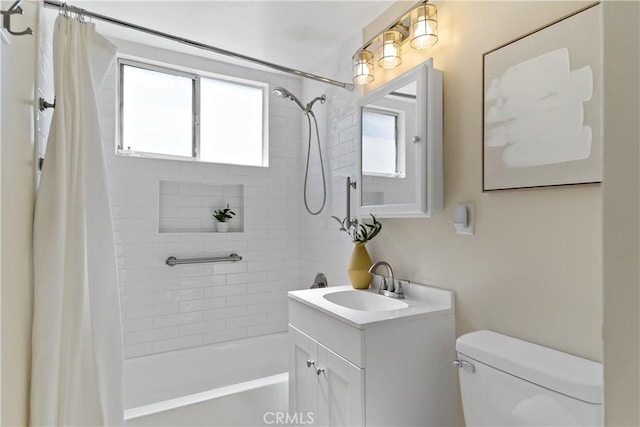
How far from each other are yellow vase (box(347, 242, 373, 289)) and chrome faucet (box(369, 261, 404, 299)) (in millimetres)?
57

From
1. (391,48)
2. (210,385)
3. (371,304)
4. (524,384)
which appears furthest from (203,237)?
(524,384)

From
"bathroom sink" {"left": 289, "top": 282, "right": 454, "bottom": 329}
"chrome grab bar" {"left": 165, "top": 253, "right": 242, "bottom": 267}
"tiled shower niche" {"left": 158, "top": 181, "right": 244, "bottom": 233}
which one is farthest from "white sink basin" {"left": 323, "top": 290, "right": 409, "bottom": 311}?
"tiled shower niche" {"left": 158, "top": 181, "right": 244, "bottom": 233}

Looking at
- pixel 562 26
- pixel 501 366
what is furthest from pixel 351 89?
pixel 501 366

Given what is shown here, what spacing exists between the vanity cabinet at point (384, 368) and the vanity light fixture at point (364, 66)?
4.22 ft

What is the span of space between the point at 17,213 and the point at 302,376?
137 cm

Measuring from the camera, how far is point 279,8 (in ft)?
6.64

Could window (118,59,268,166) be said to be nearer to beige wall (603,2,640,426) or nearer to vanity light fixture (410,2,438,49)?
vanity light fixture (410,2,438,49)

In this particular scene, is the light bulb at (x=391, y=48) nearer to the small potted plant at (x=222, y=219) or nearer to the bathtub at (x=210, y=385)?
the small potted plant at (x=222, y=219)

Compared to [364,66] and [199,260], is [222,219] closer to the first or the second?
[199,260]

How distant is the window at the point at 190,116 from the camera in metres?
2.53

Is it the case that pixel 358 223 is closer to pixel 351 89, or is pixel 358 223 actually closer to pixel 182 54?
pixel 351 89

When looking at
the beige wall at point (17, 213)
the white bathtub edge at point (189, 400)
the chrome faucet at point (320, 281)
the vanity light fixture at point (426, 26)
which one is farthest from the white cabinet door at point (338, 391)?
the vanity light fixture at point (426, 26)

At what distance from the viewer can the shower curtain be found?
1201 millimetres

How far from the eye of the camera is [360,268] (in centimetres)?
201
